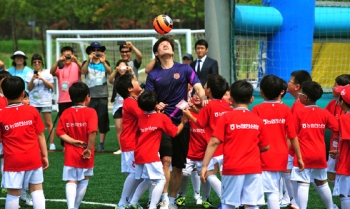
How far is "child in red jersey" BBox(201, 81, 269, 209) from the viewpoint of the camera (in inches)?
248

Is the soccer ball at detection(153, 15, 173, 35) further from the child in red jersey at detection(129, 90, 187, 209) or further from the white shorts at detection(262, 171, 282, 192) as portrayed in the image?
the white shorts at detection(262, 171, 282, 192)

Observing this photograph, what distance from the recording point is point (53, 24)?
36.9 meters

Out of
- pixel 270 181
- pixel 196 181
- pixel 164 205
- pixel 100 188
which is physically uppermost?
pixel 270 181

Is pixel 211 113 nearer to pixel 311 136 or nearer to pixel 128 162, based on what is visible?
pixel 311 136

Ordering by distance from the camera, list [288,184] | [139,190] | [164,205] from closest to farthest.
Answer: [139,190]
[164,205]
[288,184]

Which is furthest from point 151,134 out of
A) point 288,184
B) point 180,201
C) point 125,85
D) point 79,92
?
point 288,184

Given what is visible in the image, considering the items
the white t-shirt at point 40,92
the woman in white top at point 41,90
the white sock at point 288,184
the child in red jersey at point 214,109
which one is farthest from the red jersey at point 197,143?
the white t-shirt at point 40,92

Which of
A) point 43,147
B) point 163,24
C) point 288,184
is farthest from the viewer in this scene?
point 163,24

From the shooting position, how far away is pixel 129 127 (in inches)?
323

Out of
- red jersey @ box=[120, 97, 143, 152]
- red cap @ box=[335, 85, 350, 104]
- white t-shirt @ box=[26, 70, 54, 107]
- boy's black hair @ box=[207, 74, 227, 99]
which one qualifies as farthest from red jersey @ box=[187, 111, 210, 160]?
white t-shirt @ box=[26, 70, 54, 107]

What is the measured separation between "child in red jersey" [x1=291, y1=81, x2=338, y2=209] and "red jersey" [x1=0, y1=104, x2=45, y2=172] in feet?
9.39

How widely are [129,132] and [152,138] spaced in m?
0.61

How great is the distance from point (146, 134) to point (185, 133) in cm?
93

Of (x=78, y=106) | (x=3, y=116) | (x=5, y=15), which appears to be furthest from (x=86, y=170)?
(x=5, y=15)
